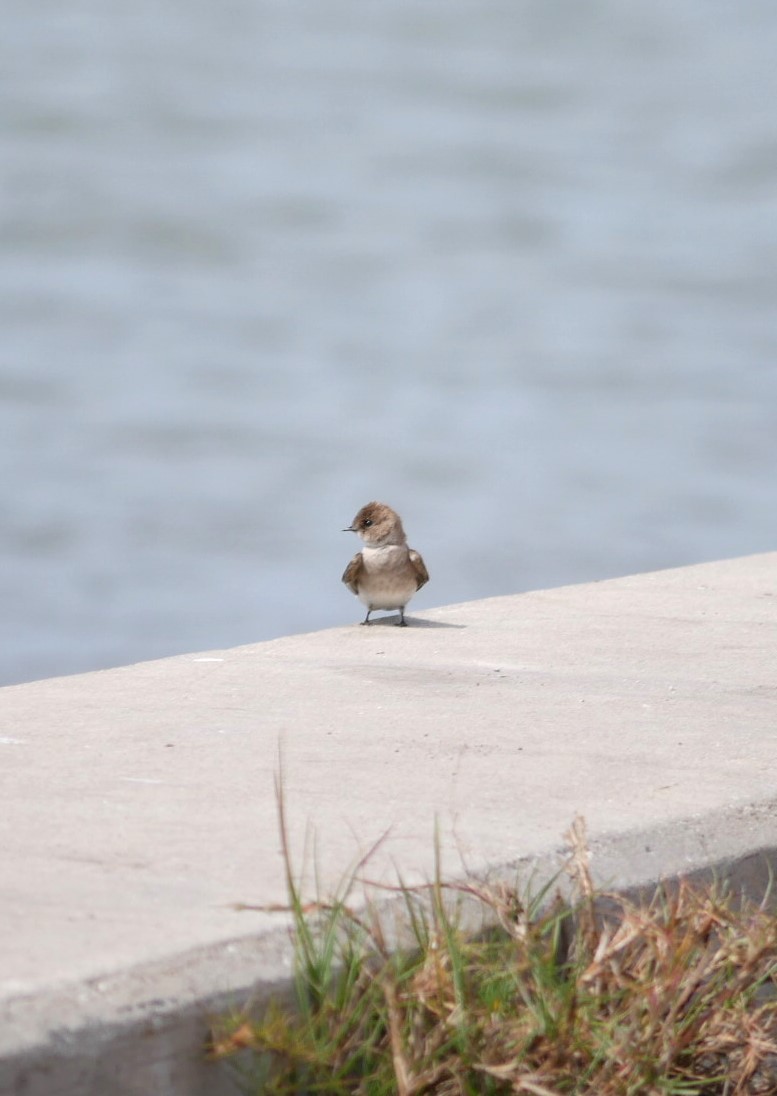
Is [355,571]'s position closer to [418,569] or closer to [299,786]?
[418,569]

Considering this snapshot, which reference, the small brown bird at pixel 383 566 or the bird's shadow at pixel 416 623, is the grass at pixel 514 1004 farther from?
the small brown bird at pixel 383 566

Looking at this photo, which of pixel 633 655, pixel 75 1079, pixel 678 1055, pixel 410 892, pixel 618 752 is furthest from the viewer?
pixel 633 655

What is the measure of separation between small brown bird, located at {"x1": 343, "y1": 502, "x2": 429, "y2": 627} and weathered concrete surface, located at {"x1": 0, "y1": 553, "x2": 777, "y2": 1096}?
0.61 meters

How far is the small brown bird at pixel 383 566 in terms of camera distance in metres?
6.08

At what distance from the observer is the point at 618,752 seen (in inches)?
149

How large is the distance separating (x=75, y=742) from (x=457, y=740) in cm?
81

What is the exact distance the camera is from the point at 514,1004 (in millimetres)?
2545

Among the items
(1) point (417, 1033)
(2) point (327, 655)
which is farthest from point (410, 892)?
(2) point (327, 655)

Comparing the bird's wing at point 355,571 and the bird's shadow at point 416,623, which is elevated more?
the bird's wing at point 355,571

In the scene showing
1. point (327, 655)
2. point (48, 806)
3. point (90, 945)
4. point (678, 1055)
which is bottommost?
point (678, 1055)

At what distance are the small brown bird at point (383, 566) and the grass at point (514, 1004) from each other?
3.23 m

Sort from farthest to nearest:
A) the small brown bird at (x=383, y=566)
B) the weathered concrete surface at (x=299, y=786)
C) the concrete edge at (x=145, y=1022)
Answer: the small brown bird at (x=383, y=566) → the weathered concrete surface at (x=299, y=786) → the concrete edge at (x=145, y=1022)

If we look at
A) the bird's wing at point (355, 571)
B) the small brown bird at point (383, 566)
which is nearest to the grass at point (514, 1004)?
the small brown bird at point (383, 566)

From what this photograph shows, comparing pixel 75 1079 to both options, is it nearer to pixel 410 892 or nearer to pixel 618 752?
pixel 410 892
